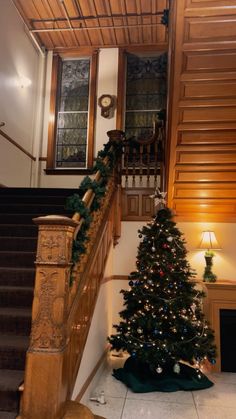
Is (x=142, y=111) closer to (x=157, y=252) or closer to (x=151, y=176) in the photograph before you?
(x=151, y=176)

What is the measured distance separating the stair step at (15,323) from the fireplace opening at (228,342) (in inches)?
103

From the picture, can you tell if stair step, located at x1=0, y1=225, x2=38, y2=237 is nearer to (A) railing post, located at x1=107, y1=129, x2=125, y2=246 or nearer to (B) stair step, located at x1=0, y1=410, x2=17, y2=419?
(A) railing post, located at x1=107, y1=129, x2=125, y2=246

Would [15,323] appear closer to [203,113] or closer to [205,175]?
[203,113]

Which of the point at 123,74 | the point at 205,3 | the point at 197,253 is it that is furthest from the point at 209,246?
the point at 123,74

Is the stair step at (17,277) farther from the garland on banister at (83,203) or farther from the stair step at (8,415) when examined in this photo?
the stair step at (8,415)

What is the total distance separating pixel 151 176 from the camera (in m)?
5.86

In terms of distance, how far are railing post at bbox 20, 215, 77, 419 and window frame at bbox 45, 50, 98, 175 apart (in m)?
4.83

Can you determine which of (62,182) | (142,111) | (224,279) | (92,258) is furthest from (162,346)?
(142,111)

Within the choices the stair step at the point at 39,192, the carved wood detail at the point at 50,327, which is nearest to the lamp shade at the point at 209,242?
the stair step at the point at 39,192

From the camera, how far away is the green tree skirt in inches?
133

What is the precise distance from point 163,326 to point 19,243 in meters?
1.77

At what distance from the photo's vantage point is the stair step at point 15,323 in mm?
2527

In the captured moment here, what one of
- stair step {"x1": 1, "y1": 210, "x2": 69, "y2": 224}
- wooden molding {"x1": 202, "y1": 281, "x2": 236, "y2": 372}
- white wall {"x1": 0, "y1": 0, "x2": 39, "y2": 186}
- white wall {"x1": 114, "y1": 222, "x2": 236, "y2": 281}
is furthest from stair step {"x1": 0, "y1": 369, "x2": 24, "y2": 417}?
white wall {"x1": 0, "y1": 0, "x2": 39, "y2": 186}

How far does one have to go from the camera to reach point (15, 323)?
2547mm
